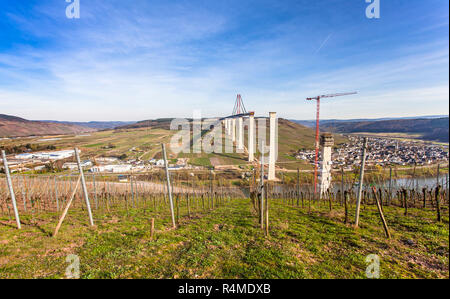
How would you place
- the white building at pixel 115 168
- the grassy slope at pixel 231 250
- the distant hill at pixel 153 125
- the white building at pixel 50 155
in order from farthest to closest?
the distant hill at pixel 153 125
the white building at pixel 115 168
the white building at pixel 50 155
the grassy slope at pixel 231 250

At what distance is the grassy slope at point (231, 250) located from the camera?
4305 mm

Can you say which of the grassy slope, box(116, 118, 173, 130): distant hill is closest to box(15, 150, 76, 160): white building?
the grassy slope

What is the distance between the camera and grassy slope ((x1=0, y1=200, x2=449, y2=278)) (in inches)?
169

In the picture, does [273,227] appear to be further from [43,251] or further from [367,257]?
[43,251]

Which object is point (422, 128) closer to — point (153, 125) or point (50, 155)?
point (50, 155)

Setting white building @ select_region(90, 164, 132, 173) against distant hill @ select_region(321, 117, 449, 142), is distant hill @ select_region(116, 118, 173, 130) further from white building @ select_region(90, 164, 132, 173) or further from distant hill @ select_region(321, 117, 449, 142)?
distant hill @ select_region(321, 117, 449, 142)

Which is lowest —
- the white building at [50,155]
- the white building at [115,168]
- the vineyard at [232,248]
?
the white building at [115,168]

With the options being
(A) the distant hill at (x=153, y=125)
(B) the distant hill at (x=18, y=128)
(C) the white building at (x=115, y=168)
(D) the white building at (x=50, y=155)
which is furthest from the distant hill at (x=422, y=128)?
(A) the distant hill at (x=153, y=125)

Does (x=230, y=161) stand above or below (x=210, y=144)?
below

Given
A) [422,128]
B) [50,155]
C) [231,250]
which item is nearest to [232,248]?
[231,250]

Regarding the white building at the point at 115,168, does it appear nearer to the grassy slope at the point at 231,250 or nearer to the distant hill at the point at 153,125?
the grassy slope at the point at 231,250
